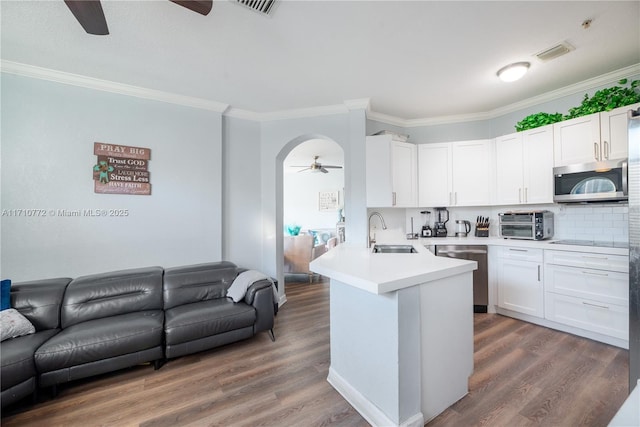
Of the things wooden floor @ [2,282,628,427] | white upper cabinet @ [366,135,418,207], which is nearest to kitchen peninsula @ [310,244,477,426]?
wooden floor @ [2,282,628,427]

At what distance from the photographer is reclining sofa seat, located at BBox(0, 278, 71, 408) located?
162 centimetres

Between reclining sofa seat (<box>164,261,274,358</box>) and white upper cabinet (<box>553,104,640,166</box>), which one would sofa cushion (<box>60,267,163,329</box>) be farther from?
white upper cabinet (<box>553,104,640,166</box>)

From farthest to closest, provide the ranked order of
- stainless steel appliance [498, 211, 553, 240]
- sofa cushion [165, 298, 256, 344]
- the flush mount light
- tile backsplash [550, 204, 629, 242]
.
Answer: stainless steel appliance [498, 211, 553, 240], tile backsplash [550, 204, 629, 242], the flush mount light, sofa cushion [165, 298, 256, 344]

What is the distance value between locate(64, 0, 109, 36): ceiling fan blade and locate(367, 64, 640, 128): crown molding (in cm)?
294

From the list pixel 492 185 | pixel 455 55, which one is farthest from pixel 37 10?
pixel 492 185

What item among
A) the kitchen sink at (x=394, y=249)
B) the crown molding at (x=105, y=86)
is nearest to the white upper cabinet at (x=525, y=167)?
the kitchen sink at (x=394, y=249)

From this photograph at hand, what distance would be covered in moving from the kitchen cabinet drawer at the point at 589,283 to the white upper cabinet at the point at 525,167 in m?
0.83

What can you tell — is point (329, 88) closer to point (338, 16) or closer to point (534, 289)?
point (338, 16)

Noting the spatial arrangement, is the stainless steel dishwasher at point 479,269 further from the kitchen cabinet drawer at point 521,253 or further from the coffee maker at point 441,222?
the coffee maker at point 441,222

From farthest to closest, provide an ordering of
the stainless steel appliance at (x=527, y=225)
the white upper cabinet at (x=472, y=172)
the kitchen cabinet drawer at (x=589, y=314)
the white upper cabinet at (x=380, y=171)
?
the white upper cabinet at (x=472, y=172), the white upper cabinet at (x=380, y=171), the stainless steel appliance at (x=527, y=225), the kitchen cabinet drawer at (x=589, y=314)

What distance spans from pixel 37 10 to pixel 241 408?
3.14 m

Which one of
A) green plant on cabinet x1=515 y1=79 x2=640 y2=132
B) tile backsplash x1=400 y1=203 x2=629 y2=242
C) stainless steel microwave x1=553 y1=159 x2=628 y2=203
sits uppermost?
green plant on cabinet x1=515 y1=79 x2=640 y2=132

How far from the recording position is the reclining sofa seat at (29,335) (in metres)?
1.62

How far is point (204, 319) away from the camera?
2312 mm
